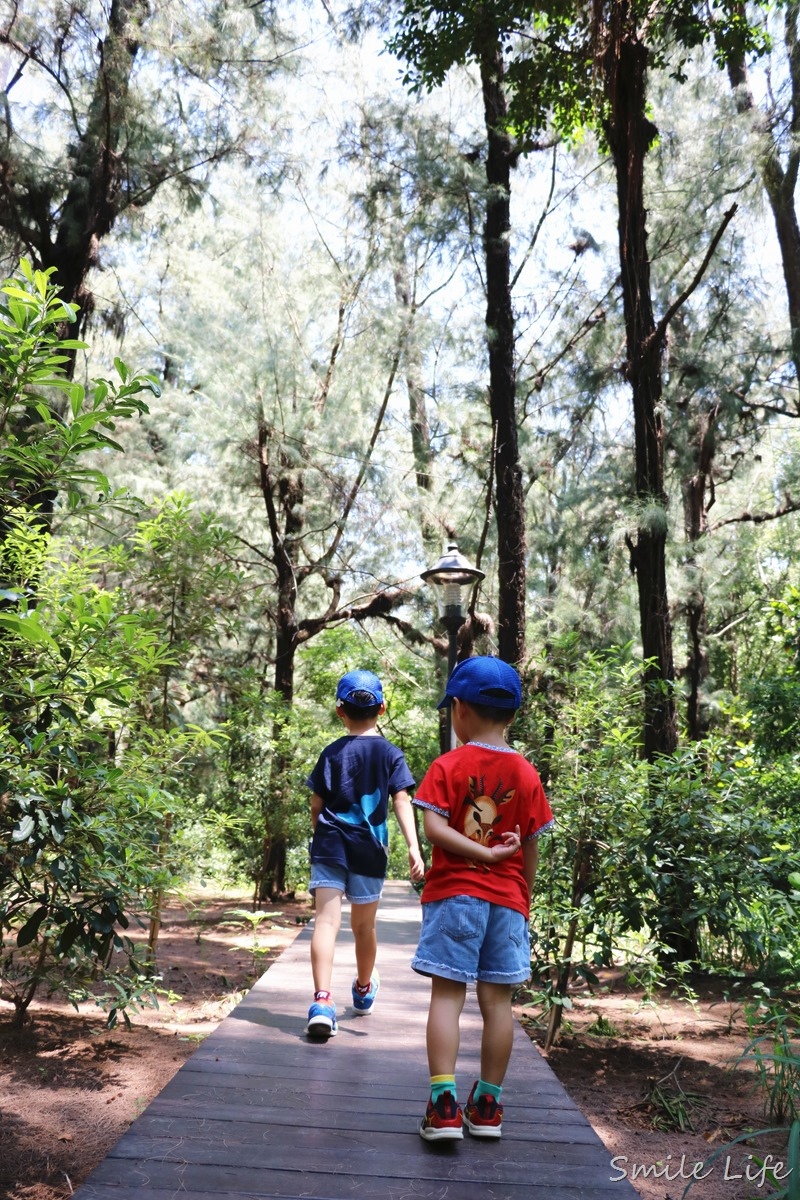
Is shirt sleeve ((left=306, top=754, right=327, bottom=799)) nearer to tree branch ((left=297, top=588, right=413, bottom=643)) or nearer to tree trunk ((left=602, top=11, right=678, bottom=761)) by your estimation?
tree trunk ((left=602, top=11, right=678, bottom=761))

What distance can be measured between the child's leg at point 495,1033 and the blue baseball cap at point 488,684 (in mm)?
797

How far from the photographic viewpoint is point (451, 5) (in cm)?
835

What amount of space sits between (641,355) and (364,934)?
6.02 m

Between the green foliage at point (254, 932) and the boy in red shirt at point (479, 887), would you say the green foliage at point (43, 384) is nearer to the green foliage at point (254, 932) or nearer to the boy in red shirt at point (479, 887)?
the boy in red shirt at point (479, 887)

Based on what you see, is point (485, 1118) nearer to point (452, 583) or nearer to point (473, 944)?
point (473, 944)

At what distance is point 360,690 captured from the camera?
3.86 metres

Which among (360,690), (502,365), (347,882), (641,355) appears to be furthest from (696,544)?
(347,882)

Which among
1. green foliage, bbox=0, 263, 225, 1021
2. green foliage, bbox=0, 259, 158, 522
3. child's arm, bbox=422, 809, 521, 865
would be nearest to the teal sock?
child's arm, bbox=422, 809, 521, 865

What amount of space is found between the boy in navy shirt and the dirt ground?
4.03 ft

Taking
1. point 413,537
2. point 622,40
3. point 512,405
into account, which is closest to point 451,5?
point 622,40

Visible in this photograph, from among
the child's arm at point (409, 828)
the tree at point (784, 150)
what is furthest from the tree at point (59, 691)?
the tree at point (784, 150)

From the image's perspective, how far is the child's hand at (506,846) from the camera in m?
2.67

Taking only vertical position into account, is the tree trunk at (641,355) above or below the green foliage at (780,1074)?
above

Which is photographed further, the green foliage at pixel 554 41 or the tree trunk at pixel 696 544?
the tree trunk at pixel 696 544
